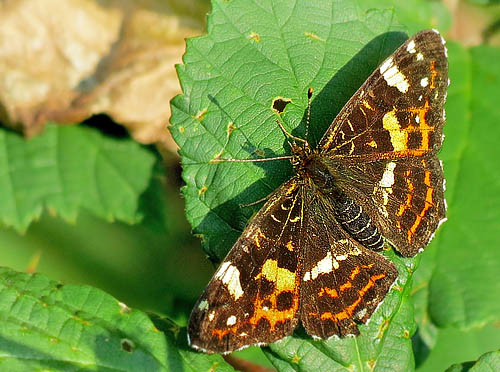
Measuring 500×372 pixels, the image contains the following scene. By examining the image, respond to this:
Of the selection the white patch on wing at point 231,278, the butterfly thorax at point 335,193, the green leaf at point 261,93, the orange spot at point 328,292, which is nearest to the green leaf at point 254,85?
the green leaf at point 261,93

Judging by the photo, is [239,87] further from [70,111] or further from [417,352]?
[417,352]

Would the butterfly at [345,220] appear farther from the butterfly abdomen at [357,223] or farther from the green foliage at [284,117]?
the green foliage at [284,117]

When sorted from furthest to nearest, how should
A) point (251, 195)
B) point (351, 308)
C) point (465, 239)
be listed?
1. point (465, 239)
2. point (251, 195)
3. point (351, 308)

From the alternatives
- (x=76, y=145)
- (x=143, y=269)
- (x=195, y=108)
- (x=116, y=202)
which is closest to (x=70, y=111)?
(x=76, y=145)

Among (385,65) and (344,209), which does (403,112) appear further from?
(344,209)

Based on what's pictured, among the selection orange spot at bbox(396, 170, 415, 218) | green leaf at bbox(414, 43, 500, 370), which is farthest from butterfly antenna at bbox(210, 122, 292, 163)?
green leaf at bbox(414, 43, 500, 370)

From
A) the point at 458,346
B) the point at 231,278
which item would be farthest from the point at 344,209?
the point at 458,346
